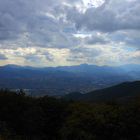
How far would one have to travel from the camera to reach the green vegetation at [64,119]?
1464 inches

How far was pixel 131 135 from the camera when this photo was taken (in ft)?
121

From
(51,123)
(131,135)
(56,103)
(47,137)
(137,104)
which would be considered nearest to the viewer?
(131,135)

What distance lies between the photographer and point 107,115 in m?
39.9

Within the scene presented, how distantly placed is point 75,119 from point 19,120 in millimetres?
11334

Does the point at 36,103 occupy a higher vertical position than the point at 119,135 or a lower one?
higher

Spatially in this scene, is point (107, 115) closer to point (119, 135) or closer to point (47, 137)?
point (119, 135)

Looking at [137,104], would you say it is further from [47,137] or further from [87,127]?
[47,137]

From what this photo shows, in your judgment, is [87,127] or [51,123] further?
[51,123]

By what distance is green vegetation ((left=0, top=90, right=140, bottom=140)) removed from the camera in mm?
37188

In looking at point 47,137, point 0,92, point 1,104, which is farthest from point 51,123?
point 0,92

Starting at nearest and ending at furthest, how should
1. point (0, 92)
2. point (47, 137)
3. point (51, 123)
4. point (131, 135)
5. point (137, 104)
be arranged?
point (131, 135) → point (137, 104) → point (47, 137) → point (51, 123) → point (0, 92)

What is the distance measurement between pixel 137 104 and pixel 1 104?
75.4 feet

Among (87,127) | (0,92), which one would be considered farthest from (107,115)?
(0,92)

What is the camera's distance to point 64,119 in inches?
1928
